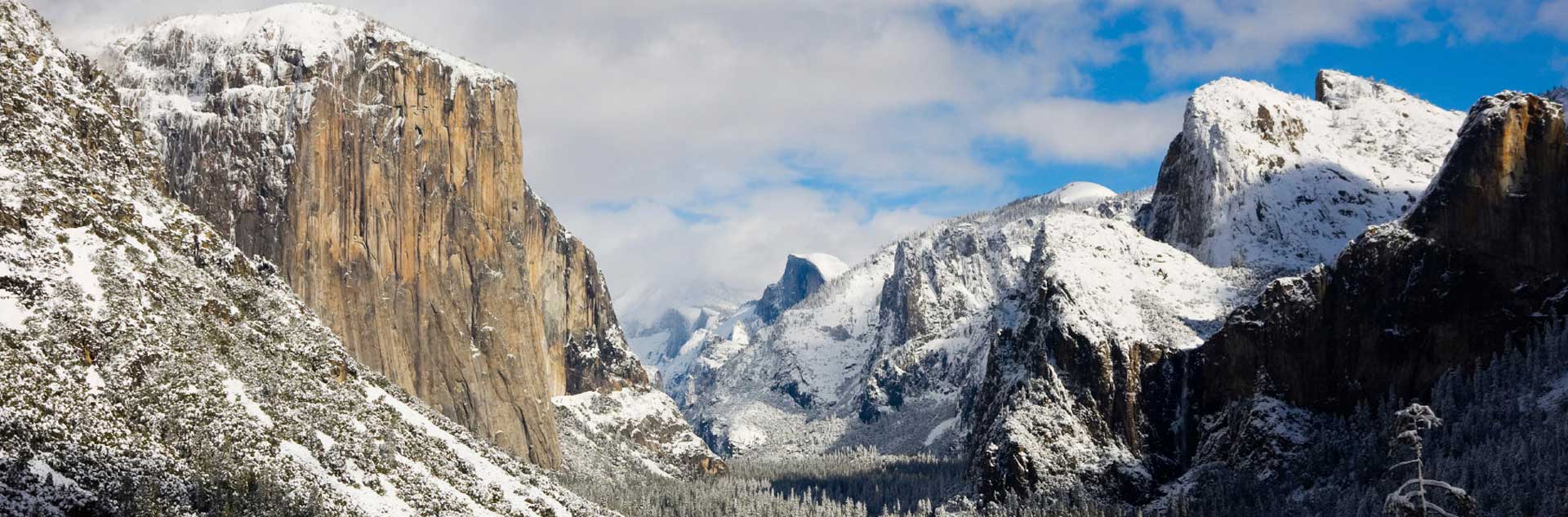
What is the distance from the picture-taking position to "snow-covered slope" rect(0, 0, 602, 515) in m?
132

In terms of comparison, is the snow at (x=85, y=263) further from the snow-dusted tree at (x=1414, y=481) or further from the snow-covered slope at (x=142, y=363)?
the snow-dusted tree at (x=1414, y=481)

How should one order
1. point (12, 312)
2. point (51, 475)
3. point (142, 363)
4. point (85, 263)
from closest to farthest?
point (51, 475), point (12, 312), point (142, 363), point (85, 263)

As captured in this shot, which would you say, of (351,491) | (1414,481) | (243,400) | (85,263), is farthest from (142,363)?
(1414,481)

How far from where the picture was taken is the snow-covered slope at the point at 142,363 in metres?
132

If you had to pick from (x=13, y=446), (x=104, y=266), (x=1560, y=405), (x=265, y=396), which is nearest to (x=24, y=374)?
(x=13, y=446)

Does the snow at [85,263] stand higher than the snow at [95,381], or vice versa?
the snow at [85,263]

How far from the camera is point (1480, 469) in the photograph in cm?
18575

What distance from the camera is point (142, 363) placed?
488 feet

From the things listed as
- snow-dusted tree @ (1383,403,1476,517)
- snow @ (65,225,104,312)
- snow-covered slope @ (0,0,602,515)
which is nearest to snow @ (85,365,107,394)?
snow-covered slope @ (0,0,602,515)

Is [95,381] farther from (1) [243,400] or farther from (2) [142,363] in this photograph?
(1) [243,400]

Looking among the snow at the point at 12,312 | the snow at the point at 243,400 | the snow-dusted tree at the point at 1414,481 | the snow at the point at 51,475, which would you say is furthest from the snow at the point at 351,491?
the snow-dusted tree at the point at 1414,481

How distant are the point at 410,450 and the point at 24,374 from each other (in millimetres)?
59172

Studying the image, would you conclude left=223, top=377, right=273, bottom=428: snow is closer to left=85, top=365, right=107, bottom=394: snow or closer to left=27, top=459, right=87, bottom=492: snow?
left=85, top=365, right=107, bottom=394: snow

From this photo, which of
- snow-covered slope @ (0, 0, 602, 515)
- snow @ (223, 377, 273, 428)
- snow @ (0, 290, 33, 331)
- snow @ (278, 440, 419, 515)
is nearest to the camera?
snow-covered slope @ (0, 0, 602, 515)
